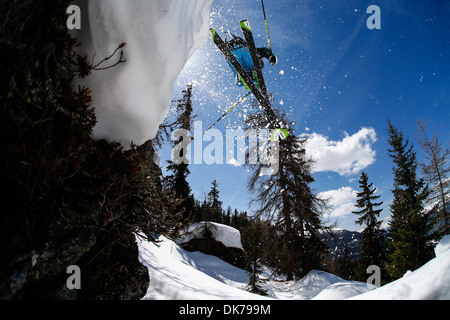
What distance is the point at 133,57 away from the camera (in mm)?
2660

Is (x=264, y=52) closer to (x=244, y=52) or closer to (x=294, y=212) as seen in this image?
(x=244, y=52)

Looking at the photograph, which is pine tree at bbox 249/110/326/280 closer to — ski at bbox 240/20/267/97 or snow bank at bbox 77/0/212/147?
ski at bbox 240/20/267/97

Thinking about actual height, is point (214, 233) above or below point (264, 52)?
below

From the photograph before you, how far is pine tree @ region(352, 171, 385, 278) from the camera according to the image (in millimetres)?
19266

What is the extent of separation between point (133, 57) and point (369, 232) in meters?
25.1

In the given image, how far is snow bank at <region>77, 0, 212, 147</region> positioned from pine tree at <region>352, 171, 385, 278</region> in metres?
24.1

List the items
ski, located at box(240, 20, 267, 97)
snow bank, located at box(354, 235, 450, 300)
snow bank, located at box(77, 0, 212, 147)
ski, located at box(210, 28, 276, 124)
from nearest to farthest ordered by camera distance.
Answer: snow bank, located at box(354, 235, 450, 300), snow bank, located at box(77, 0, 212, 147), ski, located at box(210, 28, 276, 124), ski, located at box(240, 20, 267, 97)

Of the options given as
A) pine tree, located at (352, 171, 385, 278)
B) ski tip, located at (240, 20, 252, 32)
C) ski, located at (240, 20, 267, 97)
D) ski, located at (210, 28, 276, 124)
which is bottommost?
pine tree, located at (352, 171, 385, 278)

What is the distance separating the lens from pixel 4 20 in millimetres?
1946

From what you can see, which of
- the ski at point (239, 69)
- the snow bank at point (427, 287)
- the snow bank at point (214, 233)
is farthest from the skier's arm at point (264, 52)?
the snow bank at point (214, 233)

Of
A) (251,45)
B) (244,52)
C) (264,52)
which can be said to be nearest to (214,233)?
(244,52)

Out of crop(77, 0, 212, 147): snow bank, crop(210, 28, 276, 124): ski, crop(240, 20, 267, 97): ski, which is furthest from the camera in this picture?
crop(240, 20, 267, 97): ski

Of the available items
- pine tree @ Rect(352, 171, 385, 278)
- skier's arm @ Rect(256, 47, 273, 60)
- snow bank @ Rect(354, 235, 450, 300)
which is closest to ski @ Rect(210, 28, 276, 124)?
skier's arm @ Rect(256, 47, 273, 60)
